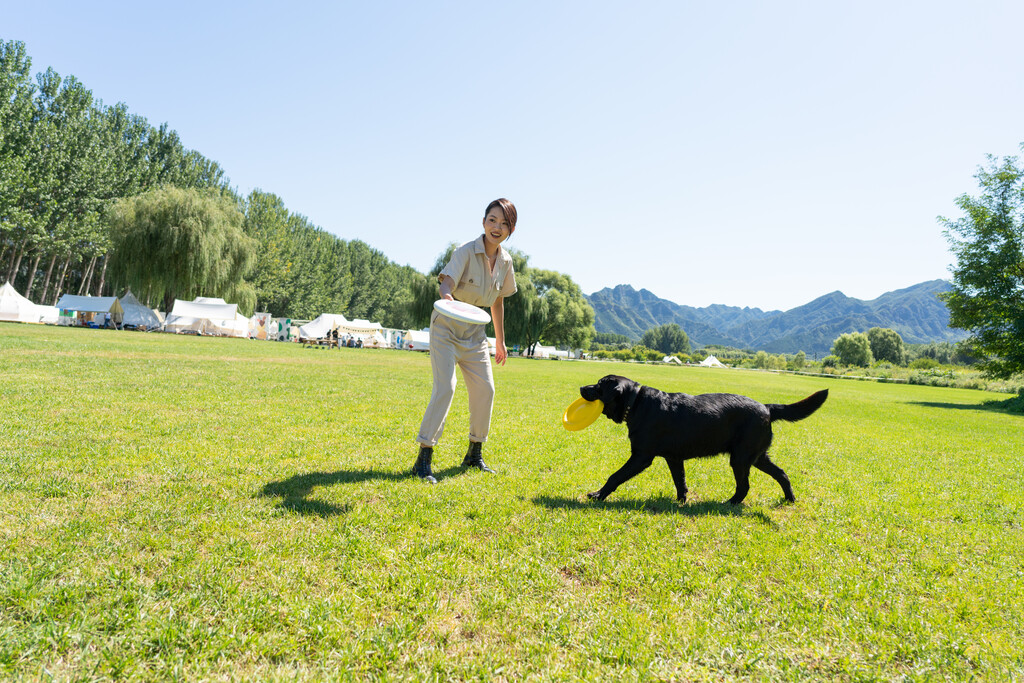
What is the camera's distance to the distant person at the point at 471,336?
446cm

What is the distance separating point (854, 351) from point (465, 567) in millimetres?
121891

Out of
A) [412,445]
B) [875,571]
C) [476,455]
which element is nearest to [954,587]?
[875,571]

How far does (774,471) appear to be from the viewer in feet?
14.1

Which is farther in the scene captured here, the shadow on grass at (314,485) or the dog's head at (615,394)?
the dog's head at (615,394)

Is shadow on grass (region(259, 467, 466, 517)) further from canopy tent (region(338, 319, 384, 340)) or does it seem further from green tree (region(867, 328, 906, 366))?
green tree (region(867, 328, 906, 366))

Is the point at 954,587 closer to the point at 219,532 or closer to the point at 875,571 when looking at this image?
the point at 875,571

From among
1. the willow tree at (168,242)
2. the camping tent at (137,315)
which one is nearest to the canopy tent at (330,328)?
the willow tree at (168,242)

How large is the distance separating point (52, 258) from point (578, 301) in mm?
53091

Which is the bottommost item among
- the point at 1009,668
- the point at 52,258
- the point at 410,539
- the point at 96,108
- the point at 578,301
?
the point at 410,539

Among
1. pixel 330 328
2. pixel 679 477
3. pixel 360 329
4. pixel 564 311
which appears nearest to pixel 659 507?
pixel 679 477

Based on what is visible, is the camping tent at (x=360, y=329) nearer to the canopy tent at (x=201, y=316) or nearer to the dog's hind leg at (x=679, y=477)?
the canopy tent at (x=201, y=316)

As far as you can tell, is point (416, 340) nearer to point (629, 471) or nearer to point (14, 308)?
point (14, 308)

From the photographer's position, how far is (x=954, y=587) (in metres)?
2.79

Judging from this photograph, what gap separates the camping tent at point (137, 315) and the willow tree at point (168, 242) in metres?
3.15
